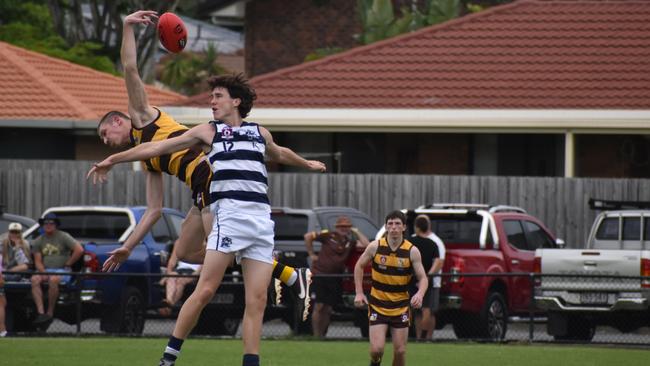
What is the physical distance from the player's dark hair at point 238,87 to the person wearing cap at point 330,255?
10817 mm

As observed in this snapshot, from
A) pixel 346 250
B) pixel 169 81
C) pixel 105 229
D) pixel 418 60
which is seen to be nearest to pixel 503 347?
pixel 346 250

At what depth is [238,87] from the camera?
1130 centimetres

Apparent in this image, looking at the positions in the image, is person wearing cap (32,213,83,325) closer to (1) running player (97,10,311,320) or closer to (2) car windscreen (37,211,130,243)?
(2) car windscreen (37,211,130,243)

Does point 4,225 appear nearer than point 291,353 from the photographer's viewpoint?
No

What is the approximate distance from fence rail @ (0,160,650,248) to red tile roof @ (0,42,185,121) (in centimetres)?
202

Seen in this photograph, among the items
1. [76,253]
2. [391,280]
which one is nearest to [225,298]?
[76,253]

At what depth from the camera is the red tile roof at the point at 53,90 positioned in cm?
3397

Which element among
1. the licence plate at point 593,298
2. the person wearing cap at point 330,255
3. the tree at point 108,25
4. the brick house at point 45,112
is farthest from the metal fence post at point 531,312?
the tree at point 108,25

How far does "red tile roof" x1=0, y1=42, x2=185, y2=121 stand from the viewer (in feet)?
111

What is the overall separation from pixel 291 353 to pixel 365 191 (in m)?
11.7

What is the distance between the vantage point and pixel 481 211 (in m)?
23.1

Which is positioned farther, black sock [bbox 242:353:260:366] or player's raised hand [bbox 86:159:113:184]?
black sock [bbox 242:353:260:366]

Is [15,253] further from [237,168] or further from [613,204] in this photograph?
[237,168]

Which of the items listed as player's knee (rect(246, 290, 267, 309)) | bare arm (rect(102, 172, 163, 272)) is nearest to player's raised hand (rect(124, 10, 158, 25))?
bare arm (rect(102, 172, 163, 272))
